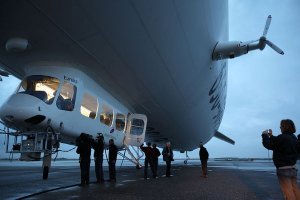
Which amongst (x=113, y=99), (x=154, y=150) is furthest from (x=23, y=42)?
(x=154, y=150)

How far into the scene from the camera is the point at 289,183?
15.4 ft

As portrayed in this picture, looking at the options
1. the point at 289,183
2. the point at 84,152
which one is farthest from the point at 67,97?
the point at 289,183

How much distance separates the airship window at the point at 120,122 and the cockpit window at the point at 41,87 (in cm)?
451

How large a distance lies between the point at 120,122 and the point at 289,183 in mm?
10828

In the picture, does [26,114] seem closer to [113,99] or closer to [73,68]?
[73,68]

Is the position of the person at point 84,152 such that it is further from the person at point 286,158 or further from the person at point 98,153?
the person at point 286,158

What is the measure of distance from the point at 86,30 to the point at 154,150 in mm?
7832

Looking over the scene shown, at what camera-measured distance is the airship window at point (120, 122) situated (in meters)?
14.4

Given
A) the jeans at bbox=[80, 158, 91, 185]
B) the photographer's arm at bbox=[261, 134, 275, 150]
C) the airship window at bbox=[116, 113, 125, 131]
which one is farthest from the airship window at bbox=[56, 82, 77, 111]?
the photographer's arm at bbox=[261, 134, 275, 150]

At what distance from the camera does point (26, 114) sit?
9.19m

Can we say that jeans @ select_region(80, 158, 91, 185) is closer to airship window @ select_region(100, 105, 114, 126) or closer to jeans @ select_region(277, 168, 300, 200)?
airship window @ select_region(100, 105, 114, 126)

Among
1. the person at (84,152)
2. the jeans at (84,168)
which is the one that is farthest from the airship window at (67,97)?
the jeans at (84,168)

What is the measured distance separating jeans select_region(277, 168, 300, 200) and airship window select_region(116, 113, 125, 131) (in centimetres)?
1018

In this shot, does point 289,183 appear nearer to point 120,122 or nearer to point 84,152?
point 84,152
